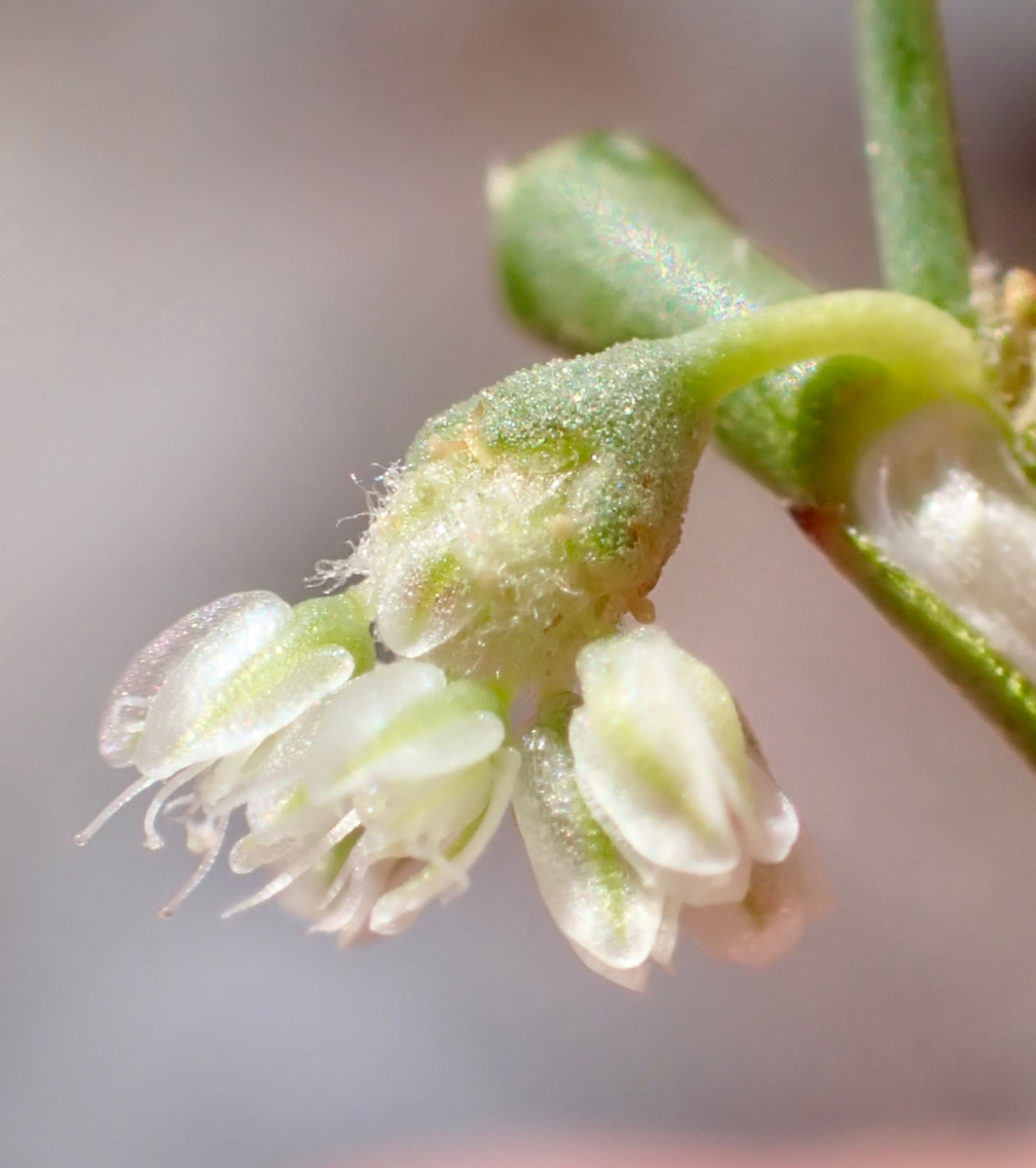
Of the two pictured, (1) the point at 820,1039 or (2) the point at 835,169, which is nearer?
(1) the point at 820,1039

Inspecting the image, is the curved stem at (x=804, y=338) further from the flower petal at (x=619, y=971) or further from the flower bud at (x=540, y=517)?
the flower petal at (x=619, y=971)

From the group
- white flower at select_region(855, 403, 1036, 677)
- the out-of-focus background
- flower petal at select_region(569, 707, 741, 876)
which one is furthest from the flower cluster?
the out-of-focus background

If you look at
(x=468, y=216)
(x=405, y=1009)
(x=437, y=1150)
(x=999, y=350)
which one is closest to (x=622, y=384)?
(x=999, y=350)

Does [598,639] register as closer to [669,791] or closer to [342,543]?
[669,791]

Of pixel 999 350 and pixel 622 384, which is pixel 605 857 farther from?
pixel 999 350

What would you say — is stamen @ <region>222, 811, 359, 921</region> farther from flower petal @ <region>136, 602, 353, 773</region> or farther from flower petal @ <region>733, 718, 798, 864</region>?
flower petal @ <region>733, 718, 798, 864</region>

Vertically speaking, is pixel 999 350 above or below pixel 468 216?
below

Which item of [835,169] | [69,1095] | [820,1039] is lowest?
[820,1039]

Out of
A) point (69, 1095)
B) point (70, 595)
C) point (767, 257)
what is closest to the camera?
point (767, 257)
